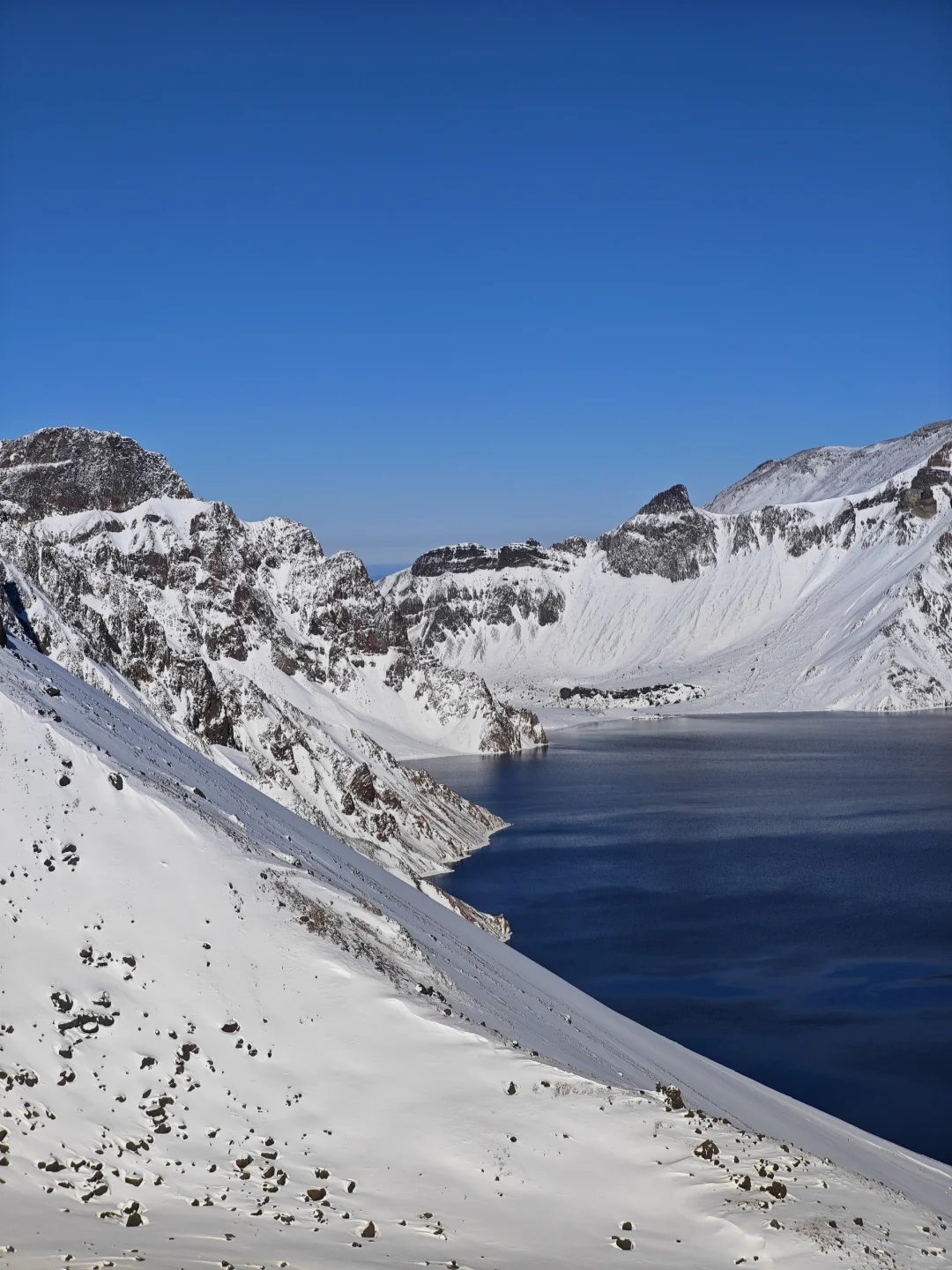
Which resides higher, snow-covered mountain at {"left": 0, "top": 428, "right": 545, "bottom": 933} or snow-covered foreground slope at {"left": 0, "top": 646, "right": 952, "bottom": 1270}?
snow-covered mountain at {"left": 0, "top": 428, "right": 545, "bottom": 933}

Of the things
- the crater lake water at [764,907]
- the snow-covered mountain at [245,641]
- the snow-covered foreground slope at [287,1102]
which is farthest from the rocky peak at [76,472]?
the snow-covered foreground slope at [287,1102]

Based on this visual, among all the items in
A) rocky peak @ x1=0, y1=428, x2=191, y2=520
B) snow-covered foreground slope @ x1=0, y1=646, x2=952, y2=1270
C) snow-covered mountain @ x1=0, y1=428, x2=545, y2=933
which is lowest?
snow-covered foreground slope @ x1=0, y1=646, x2=952, y2=1270

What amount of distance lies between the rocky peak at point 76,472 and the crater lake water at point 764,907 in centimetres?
5829

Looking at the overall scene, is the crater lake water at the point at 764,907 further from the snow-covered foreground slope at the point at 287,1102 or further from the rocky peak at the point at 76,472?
the rocky peak at the point at 76,472

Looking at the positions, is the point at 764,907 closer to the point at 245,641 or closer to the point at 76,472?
the point at 245,641

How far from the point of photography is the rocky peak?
495 feet

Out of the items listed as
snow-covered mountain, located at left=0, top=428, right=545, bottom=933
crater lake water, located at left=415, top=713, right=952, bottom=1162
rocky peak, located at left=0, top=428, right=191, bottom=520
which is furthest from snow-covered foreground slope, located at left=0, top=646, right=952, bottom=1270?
rocky peak, located at left=0, top=428, right=191, bottom=520

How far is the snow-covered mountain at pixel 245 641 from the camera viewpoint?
66875 millimetres

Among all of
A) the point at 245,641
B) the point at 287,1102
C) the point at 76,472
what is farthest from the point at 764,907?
the point at 76,472

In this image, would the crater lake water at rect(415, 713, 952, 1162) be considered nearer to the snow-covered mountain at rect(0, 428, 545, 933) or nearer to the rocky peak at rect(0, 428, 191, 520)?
the snow-covered mountain at rect(0, 428, 545, 933)

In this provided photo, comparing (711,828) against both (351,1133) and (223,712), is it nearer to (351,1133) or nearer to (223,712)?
(223,712)

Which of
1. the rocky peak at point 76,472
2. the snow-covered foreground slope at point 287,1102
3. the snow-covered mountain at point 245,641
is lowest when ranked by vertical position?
the snow-covered foreground slope at point 287,1102

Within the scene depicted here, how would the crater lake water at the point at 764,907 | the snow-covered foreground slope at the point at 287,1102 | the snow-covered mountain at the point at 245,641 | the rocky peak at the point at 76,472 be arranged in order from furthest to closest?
1. the rocky peak at the point at 76,472
2. the snow-covered mountain at the point at 245,641
3. the crater lake water at the point at 764,907
4. the snow-covered foreground slope at the point at 287,1102

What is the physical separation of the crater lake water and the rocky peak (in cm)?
5829
